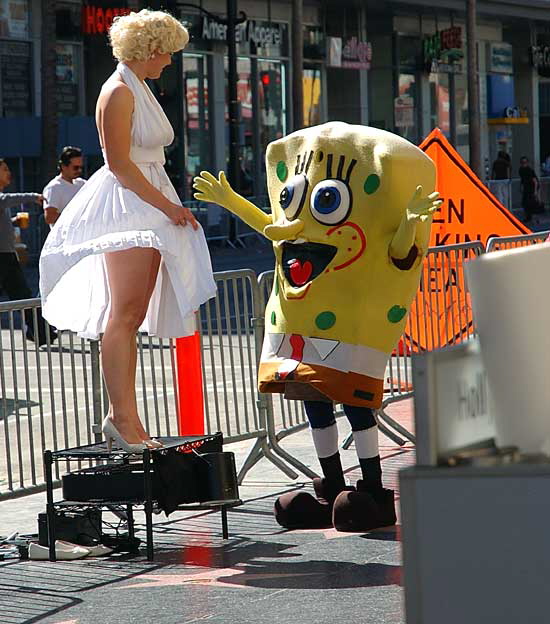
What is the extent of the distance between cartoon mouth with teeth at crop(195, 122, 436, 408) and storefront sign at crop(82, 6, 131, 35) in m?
25.0

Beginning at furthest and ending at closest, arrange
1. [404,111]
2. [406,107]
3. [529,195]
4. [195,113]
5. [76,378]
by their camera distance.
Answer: [406,107], [404,111], [529,195], [195,113], [76,378]

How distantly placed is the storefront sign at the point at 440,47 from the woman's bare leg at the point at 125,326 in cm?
3997

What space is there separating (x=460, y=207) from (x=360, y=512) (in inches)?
175

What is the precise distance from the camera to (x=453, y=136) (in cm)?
4784

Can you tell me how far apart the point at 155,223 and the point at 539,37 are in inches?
1899

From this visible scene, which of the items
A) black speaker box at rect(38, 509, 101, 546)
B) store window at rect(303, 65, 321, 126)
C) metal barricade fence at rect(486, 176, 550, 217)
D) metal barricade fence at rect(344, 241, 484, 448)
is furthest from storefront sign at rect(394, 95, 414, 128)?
black speaker box at rect(38, 509, 101, 546)

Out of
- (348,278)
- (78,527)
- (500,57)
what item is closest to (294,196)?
(348,278)

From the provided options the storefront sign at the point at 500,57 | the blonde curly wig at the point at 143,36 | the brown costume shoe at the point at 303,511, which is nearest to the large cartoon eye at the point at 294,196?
the blonde curly wig at the point at 143,36

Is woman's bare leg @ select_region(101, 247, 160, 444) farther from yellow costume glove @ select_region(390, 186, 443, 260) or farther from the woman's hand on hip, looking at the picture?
yellow costume glove @ select_region(390, 186, 443, 260)

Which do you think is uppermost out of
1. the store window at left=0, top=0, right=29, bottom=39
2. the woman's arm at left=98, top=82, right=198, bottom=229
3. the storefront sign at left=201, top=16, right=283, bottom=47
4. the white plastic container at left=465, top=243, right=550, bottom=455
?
the storefront sign at left=201, top=16, right=283, bottom=47

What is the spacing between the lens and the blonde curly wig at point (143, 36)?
6449 mm

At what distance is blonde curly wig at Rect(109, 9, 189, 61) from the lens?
6.45 meters

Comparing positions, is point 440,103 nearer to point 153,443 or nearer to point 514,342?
point 153,443

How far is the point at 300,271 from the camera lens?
652 cm
